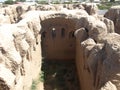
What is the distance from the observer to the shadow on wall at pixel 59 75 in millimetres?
20328

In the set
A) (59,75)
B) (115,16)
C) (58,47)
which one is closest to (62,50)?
(58,47)

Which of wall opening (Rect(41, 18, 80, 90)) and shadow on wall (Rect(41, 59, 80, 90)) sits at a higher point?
wall opening (Rect(41, 18, 80, 90))

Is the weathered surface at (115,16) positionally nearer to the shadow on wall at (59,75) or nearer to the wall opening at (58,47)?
the wall opening at (58,47)

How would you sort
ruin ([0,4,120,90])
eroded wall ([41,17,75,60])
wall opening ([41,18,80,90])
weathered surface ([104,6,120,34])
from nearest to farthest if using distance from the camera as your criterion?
ruin ([0,4,120,90]) < wall opening ([41,18,80,90]) < eroded wall ([41,17,75,60]) < weathered surface ([104,6,120,34])

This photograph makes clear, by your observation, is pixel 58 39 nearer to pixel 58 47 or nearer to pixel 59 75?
pixel 58 47

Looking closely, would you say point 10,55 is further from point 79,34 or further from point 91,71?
point 79,34

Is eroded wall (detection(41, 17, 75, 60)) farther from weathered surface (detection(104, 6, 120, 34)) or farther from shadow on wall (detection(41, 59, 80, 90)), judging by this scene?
weathered surface (detection(104, 6, 120, 34))

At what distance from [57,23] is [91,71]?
9778mm

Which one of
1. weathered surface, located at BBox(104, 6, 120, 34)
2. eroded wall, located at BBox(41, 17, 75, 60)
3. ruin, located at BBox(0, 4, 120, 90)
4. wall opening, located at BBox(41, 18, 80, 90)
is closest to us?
ruin, located at BBox(0, 4, 120, 90)

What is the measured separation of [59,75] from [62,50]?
2.82 meters

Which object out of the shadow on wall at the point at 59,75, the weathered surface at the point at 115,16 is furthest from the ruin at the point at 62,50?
the weathered surface at the point at 115,16

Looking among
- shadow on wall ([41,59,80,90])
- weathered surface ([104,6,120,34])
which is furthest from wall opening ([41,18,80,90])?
weathered surface ([104,6,120,34])

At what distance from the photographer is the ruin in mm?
12055

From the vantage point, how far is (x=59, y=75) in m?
21.8
